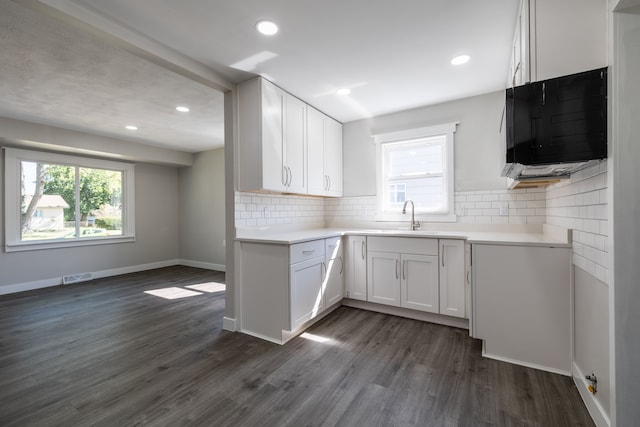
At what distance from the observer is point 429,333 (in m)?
2.65

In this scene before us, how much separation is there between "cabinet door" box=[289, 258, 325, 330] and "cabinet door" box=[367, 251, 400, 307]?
595 mm

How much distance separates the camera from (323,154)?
12.0ft

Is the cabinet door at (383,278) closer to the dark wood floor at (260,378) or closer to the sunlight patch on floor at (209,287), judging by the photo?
the dark wood floor at (260,378)

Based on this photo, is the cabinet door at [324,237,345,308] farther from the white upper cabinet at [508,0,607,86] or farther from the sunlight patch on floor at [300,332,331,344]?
the white upper cabinet at [508,0,607,86]

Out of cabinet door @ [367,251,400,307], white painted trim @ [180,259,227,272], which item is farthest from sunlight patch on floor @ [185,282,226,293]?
cabinet door @ [367,251,400,307]

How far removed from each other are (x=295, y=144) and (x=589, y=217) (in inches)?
98.6

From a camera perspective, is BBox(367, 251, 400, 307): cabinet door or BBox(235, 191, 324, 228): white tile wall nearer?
BBox(235, 191, 324, 228): white tile wall

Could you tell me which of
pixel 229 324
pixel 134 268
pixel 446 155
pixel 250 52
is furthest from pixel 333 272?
pixel 134 268

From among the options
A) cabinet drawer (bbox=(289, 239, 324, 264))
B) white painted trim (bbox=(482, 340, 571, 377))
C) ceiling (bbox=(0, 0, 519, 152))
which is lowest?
white painted trim (bbox=(482, 340, 571, 377))

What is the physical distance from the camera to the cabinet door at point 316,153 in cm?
338

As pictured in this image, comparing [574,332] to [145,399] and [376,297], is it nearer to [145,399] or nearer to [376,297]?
[376,297]

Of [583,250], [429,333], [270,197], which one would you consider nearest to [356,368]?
[429,333]

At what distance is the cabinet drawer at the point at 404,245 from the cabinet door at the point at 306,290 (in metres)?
0.64

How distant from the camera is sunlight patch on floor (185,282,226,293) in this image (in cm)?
419
